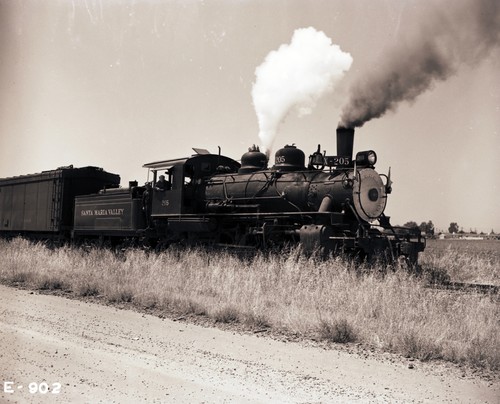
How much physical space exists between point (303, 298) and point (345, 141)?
17.9 feet

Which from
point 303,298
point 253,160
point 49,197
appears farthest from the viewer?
point 49,197

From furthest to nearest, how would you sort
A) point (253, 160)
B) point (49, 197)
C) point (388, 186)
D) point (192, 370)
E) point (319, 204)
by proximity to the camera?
1. point (49, 197)
2. point (253, 160)
3. point (388, 186)
4. point (319, 204)
5. point (192, 370)

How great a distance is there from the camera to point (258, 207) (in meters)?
12.6

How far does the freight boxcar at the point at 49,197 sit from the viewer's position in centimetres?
1884

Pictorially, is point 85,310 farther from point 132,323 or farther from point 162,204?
point 162,204

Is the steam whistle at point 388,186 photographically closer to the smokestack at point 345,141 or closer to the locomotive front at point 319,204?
the locomotive front at point 319,204

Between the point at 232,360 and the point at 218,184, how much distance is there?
8.93 m

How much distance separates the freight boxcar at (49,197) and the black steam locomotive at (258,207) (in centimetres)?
94

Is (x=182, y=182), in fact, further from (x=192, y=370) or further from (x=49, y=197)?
(x=192, y=370)

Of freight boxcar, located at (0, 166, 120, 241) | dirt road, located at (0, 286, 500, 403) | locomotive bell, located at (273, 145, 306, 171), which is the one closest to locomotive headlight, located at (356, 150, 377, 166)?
locomotive bell, located at (273, 145, 306, 171)

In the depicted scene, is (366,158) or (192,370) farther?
(366,158)

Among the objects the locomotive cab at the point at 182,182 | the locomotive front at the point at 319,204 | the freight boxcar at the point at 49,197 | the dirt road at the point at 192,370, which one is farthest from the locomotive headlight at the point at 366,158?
the freight boxcar at the point at 49,197

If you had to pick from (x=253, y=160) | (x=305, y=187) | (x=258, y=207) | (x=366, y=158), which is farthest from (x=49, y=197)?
(x=366, y=158)

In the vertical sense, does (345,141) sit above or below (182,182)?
above
